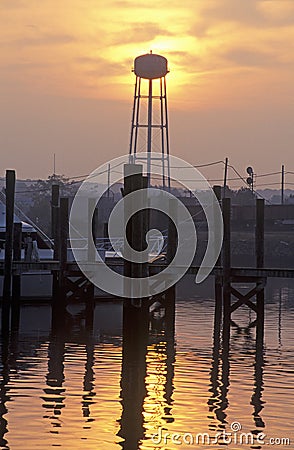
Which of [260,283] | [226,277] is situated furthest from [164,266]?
[260,283]

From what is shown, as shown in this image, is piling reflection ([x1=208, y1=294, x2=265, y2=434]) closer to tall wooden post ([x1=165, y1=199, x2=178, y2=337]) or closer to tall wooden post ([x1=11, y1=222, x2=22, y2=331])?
tall wooden post ([x1=165, y1=199, x2=178, y2=337])

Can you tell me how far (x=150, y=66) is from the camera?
2714 inches

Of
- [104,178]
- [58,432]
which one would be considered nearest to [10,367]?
[58,432]

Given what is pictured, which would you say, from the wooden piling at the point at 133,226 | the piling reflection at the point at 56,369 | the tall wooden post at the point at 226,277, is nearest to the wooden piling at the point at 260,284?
the tall wooden post at the point at 226,277

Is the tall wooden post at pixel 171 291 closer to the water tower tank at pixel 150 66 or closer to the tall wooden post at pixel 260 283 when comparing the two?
the tall wooden post at pixel 260 283

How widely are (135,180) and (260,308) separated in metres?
9.88

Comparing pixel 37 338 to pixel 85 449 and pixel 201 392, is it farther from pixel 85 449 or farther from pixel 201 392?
pixel 85 449

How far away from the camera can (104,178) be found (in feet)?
330

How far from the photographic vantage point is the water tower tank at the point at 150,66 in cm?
6881

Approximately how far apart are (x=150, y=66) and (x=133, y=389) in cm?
4920

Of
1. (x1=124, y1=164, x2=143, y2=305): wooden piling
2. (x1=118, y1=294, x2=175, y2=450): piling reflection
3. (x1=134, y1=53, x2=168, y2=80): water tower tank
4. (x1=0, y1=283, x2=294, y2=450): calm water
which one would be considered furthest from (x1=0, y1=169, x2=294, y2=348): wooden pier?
(x1=134, y1=53, x2=168, y2=80): water tower tank

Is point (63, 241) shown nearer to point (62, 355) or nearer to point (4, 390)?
point (62, 355)

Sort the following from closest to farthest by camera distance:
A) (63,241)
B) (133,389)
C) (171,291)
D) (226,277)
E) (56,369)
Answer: (133,389)
(56,369)
(226,277)
(171,291)
(63,241)

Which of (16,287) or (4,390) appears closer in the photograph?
(4,390)
